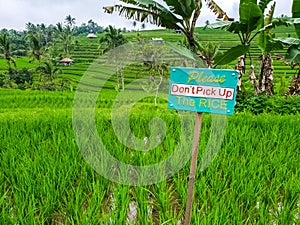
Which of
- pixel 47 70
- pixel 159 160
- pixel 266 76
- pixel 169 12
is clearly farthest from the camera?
pixel 47 70

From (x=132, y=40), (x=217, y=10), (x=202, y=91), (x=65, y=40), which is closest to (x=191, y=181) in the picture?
(x=202, y=91)

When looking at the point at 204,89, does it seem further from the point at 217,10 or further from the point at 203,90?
the point at 217,10

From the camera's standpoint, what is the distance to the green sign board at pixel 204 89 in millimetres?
1095

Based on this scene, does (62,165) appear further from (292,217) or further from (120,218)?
(292,217)

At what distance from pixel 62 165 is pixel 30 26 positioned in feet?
134

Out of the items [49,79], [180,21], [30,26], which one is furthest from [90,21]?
[180,21]

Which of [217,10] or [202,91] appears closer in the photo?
[202,91]

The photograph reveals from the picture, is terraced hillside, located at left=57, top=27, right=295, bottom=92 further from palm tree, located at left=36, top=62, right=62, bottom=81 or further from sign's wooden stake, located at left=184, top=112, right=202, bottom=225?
sign's wooden stake, located at left=184, top=112, right=202, bottom=225

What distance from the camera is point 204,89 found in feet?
3.66

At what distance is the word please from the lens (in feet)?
3.61

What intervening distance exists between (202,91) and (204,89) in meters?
0.01

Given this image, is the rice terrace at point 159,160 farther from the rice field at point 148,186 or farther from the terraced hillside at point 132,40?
the terraced hillside at point 132,40

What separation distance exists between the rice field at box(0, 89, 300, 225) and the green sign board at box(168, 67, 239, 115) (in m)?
0.42

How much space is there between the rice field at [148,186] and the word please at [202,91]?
1.51ft
